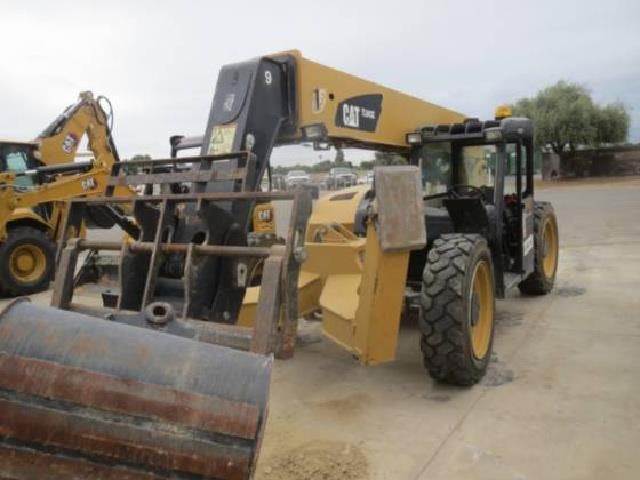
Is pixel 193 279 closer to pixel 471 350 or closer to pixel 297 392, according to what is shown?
pixel 297 392

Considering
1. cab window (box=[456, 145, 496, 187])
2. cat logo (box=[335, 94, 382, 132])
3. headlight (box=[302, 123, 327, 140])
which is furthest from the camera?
cab window (box=[456, 145, 496, 187])

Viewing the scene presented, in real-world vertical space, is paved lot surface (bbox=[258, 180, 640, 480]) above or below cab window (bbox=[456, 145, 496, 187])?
below

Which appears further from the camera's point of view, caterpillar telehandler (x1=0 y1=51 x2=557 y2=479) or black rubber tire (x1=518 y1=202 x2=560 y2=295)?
black rubber tire (x1=518 y1=202 x2=560 y2=295)

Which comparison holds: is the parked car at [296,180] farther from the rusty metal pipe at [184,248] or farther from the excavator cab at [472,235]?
the excavator cab at [472,235]

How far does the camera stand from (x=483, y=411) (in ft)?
13.3

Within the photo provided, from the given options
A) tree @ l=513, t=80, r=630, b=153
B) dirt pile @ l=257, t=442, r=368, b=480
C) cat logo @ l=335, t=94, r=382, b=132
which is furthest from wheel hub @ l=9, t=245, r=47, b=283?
tree @ l=513, t=80, r=630, b=153

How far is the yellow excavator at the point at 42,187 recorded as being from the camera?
9.09 m

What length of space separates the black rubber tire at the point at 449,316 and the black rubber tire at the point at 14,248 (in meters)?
6.99

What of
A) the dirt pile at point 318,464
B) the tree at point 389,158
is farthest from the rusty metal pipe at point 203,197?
the tree at point 389,158

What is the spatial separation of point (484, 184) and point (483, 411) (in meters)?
2.95

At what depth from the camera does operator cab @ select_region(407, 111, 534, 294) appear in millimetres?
5793

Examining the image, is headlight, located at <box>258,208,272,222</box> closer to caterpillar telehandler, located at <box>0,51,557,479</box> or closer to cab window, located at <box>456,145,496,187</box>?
caterpillar telehandler, located at <box>0,51,557,479</box>

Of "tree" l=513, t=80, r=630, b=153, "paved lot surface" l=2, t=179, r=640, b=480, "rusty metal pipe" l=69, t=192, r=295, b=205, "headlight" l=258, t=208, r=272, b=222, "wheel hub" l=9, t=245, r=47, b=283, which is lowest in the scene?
"paved lot surface" l=2, t=179, r=640, b=480

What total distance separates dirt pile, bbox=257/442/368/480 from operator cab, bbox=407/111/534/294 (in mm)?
2572
